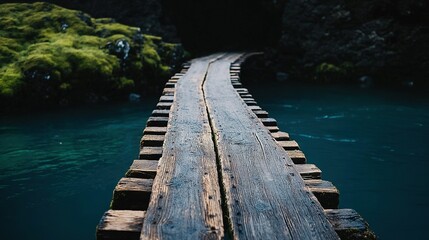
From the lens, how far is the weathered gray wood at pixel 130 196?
3.39 m

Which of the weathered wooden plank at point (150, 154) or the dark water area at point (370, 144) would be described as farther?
the dark water area at point (370, 144)

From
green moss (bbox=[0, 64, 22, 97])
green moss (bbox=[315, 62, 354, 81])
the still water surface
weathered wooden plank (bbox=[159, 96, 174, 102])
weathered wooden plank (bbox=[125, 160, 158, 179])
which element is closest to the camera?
weathered wooden plank (bbox=[125, 160, 158, 179])

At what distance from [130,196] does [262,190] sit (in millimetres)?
1261

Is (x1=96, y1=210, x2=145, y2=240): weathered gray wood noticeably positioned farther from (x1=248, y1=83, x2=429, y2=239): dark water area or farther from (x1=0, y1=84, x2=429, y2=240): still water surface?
(x1=248, y1=83, x2=429, y2=239): dark water area

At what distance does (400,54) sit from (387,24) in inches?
68.7

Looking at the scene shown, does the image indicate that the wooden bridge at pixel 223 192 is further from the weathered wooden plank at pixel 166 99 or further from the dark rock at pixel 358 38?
the dark rock at pixel 358 38

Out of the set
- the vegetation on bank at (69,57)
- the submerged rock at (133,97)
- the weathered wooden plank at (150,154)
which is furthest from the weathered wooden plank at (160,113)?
the submerged rock at (133,97)

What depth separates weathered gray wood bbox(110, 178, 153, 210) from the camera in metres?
3.39

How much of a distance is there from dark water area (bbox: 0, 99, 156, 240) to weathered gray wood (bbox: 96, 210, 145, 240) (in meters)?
3.48

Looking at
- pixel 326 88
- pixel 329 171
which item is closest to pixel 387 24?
pixel 326 88

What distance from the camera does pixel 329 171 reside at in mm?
8445

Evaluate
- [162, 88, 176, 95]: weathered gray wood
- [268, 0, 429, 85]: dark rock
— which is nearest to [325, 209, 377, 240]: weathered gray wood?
[162, 88, 176, 95]: weathered gray wood

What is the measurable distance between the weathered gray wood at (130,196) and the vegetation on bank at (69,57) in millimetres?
10484

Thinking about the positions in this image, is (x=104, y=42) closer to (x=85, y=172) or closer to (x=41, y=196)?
(x=85, y=172)
